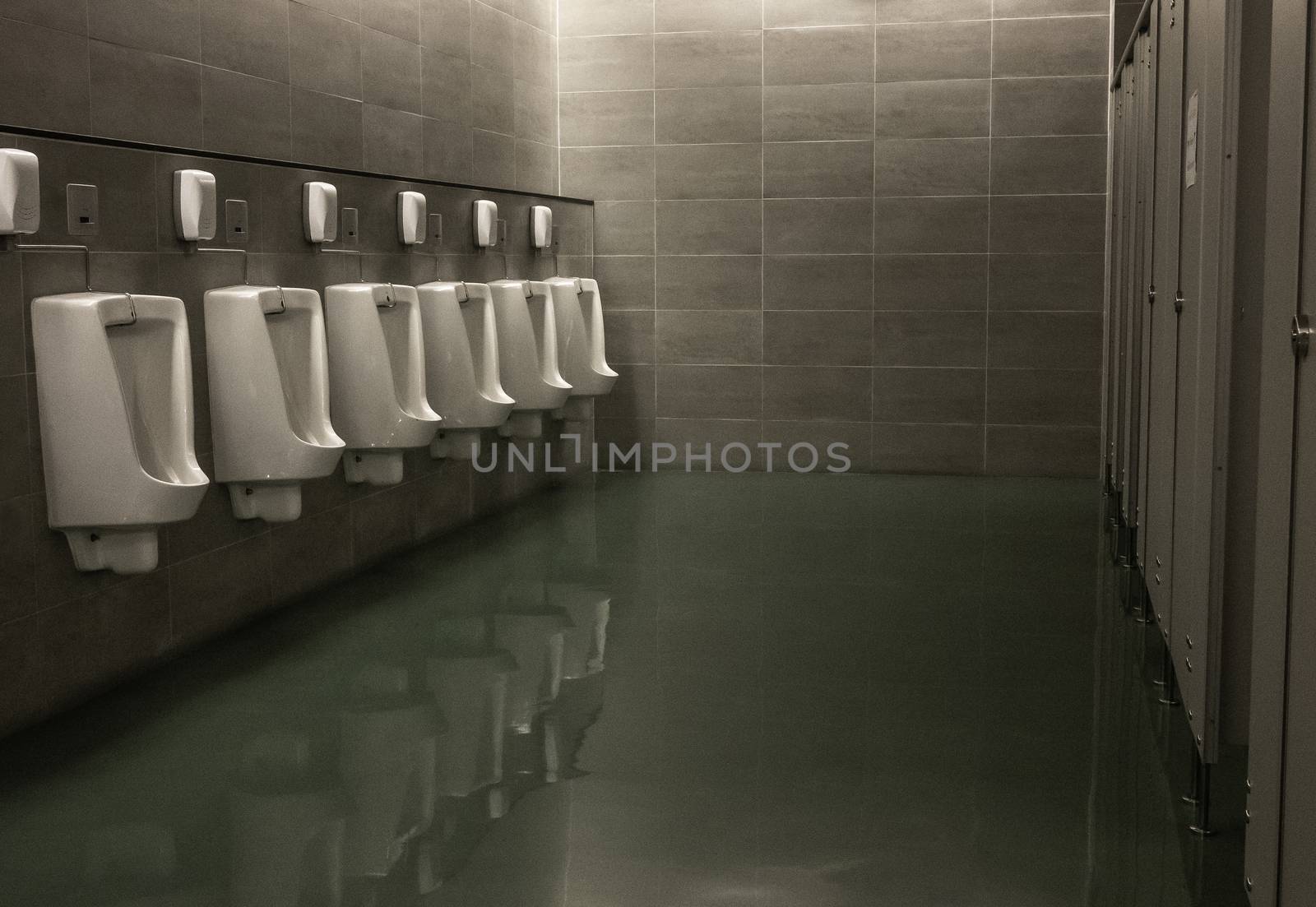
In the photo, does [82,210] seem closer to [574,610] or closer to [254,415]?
[254,415]

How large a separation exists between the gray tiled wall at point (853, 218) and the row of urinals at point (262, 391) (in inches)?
63.1

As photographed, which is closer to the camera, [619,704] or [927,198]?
[619,704]

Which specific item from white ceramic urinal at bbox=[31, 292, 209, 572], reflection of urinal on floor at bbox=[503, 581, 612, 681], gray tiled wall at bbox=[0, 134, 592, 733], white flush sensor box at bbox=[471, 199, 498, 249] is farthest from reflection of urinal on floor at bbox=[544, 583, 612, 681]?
white flush sensor box at bbox=[471, 199, 498, 249]

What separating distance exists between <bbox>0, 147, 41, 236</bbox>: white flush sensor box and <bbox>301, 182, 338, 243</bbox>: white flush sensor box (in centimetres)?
126

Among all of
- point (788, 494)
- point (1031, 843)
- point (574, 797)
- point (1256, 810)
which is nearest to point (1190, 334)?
point (1031, 843)

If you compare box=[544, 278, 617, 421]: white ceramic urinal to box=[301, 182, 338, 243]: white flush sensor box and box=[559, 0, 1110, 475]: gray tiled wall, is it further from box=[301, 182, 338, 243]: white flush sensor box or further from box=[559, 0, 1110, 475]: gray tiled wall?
box=[301, 182, 338, 243]: white flush sensor box

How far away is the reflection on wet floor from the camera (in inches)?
98.7

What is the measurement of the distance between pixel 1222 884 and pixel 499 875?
4.18 feet

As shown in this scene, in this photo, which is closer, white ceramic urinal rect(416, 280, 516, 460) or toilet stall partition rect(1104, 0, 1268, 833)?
toilet stall partition rect(1104, 0, 1268, 833)

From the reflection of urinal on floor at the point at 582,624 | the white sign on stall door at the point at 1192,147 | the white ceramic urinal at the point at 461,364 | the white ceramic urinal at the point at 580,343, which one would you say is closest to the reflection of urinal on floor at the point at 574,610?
the reflection of urinal on floor at the point at 582,624

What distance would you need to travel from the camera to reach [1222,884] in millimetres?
2426

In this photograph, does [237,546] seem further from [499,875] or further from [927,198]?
[927,198]

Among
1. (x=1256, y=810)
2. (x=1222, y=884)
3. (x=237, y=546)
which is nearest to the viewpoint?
(x=1256, y=810)

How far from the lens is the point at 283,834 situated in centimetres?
270
